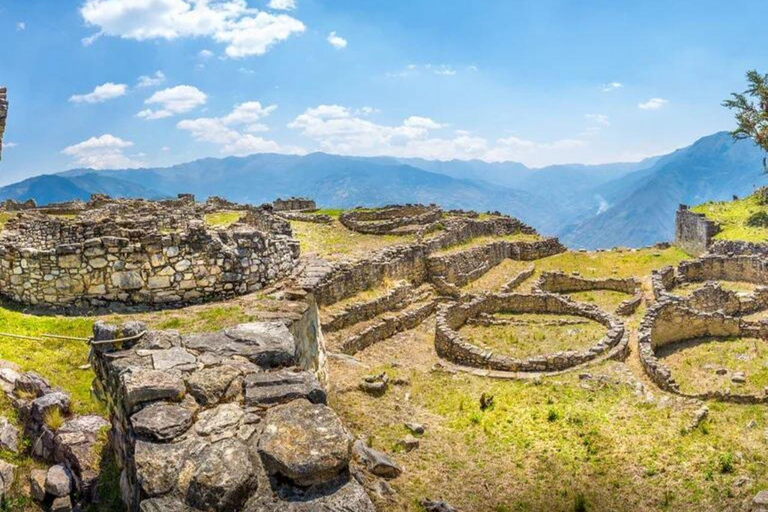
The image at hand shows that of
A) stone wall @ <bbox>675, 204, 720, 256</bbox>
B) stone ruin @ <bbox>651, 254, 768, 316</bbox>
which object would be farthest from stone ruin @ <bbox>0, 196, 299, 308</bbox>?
stone wall @ <bbox>675, 204, 720, 256</bbox>

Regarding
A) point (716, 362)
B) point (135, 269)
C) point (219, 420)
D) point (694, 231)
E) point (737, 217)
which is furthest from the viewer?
point (737, 217)

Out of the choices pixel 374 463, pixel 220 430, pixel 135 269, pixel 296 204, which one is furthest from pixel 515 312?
pixel 296 204

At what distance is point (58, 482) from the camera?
6.55 metres

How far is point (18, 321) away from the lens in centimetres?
1034

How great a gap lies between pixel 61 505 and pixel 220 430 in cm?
241

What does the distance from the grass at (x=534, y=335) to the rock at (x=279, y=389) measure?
15432mm

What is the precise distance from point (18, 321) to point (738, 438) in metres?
15.6

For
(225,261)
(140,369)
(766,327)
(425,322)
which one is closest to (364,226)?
(425,322)

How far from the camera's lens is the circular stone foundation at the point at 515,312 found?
1942 centimetres

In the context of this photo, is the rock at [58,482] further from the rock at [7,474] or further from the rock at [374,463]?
the rock at [374,463]

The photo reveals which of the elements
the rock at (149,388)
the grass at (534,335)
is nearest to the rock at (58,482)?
the rock at (149,388)

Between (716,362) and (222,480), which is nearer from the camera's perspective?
(222,480)

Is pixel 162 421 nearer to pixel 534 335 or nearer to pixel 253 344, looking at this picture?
pixel 253 344

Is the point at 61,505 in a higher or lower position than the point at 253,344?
lower
